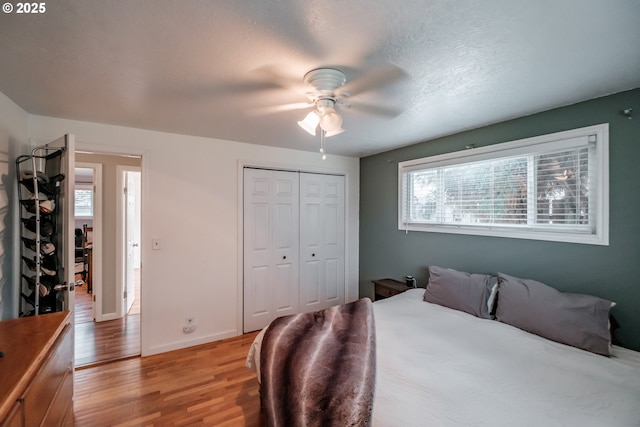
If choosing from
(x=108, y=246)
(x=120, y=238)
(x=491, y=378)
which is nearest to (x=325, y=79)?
(x=491, y=378)

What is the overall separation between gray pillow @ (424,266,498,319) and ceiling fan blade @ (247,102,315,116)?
1.94 metres

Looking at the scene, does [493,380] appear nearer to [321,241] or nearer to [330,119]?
[330,119]

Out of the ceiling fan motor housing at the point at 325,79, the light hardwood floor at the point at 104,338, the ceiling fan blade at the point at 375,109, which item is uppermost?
the ceiling fan blade at the point at 375,109

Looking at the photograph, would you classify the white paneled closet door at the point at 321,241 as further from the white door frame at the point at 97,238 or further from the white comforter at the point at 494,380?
the white door frame at the point at 97,238

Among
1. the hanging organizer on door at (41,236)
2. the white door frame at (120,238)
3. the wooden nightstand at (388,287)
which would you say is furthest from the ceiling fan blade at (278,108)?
the white door frame at (120,238)

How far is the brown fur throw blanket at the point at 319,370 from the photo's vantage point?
4.14ft

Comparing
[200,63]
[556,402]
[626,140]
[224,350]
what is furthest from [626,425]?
[224,350]

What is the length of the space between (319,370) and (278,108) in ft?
5.99

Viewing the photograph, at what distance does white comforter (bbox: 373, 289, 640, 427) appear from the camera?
1.16m

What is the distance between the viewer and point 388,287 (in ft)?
10.6

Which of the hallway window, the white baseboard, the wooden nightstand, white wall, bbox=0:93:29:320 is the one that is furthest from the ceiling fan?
the hallway window

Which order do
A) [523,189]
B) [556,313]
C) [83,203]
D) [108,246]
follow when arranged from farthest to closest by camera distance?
[83,203] → [108,246] → [523,189] → [556,313]

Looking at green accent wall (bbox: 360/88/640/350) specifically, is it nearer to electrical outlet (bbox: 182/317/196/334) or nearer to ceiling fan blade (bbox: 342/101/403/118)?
ceiling fan blade (bbox: 342/101/403/118)

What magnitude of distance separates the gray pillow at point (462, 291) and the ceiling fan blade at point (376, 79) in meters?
1.79
